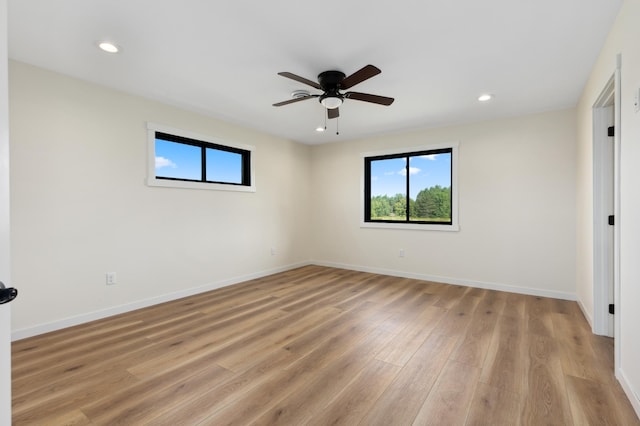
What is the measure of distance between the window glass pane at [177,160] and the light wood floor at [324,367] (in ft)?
5.45

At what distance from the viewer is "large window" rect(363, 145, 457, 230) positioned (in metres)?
4.85

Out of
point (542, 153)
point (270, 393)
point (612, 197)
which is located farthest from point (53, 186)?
point (542, 153)

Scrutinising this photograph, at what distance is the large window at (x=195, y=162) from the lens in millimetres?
3816

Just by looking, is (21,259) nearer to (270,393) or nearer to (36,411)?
(36,411)

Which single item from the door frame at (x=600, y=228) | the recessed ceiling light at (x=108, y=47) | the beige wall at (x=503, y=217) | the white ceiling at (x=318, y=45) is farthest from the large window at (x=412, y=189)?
the recessed ceiling light at (x=108, y=47)

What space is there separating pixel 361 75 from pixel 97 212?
9.76 feet

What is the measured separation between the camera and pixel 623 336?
1.98 m

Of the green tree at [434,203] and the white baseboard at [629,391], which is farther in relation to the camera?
the green tree at [434,203]

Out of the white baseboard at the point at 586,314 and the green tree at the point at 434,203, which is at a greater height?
the green tree at the point at 434,203

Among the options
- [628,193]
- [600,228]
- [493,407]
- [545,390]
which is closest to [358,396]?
[493,407]

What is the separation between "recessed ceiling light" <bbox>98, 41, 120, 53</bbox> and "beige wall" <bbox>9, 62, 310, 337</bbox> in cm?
87

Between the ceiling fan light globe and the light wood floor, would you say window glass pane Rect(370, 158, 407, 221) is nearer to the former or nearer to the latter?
the light wood floor

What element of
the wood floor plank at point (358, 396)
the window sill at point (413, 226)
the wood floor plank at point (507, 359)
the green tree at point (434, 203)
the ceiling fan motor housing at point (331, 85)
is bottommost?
the wood floor plank at point (358, 396)

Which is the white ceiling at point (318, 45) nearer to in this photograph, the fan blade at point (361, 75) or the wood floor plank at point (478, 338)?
the fan blade at point (361, 75)
